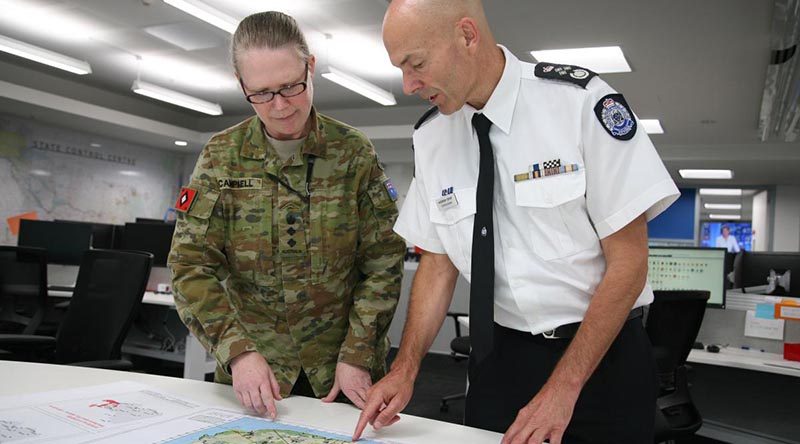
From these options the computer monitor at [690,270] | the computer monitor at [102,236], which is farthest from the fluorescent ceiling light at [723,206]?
the computer monitor at [102,236]

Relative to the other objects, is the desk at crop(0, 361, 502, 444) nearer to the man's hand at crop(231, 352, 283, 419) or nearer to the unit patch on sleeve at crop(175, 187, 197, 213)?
the man's hand at crop(231, 352, 283, 419)

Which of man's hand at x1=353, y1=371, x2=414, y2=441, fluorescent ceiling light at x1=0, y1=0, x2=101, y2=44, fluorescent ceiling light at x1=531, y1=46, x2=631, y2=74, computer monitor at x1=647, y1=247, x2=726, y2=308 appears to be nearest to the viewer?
man's hand at x1=353, y1=371, x2=414, y2=441

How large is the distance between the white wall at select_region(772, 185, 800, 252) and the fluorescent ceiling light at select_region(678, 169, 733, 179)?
160 centimetres

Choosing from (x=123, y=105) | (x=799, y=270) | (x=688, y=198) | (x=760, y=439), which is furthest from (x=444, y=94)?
(x=688, y=198)

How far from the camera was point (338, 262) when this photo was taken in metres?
1.36

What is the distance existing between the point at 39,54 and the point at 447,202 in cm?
674

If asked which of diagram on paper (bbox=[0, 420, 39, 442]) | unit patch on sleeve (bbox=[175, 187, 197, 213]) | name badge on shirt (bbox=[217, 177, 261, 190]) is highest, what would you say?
name badge on shirt (bbox=[217, 177, 261, 190])

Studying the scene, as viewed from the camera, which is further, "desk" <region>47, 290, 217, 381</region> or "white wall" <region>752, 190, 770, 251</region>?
"white wall" <region>752, 190, 770, 251</region>

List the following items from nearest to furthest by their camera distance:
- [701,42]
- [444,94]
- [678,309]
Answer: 1. [444,94]
2. [678,309]
3. [701,42]

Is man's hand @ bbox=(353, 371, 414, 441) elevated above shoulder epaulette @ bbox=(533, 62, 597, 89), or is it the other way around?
shoulder epaulette @ bbox=(533, 62, 597, 89)

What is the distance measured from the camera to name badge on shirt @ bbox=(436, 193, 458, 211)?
120 cm

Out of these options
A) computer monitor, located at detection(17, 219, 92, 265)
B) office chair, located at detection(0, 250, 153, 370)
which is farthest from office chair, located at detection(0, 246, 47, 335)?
office chair, located at detection(0, 250, 153, 370)

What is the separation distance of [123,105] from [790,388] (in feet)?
31.1

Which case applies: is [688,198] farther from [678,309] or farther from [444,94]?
[444,94]
